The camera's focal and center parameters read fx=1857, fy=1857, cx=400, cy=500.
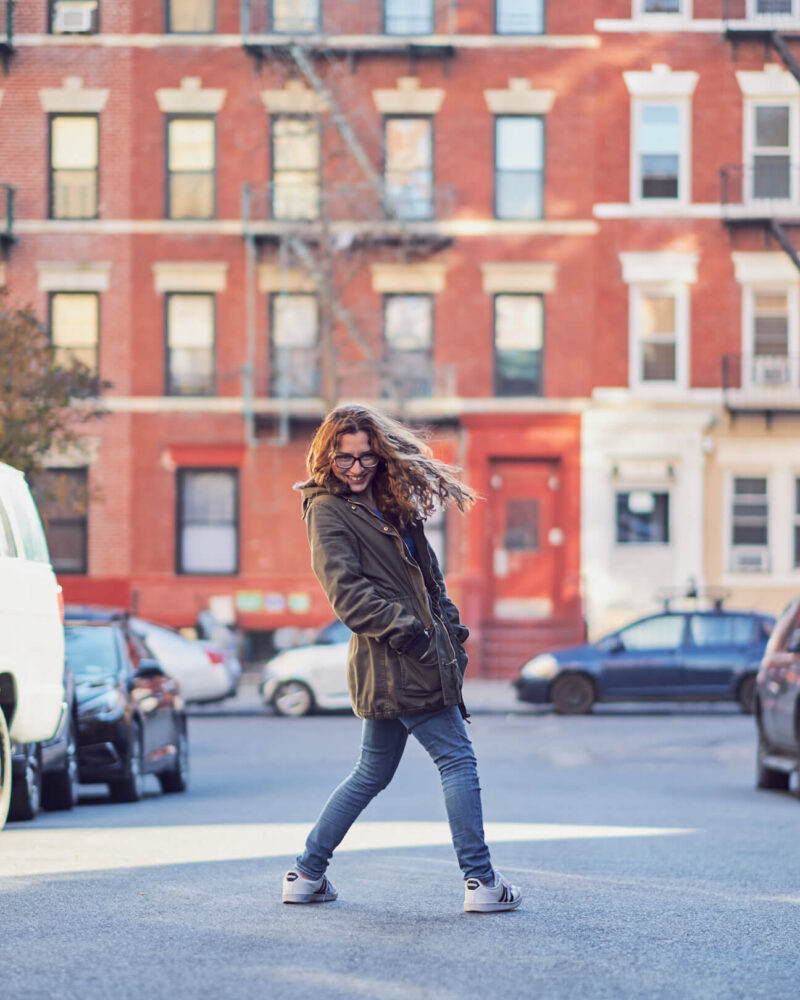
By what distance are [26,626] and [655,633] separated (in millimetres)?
16089

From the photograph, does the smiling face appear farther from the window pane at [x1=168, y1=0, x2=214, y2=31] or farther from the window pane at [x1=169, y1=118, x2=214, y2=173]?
the window pane at [x1=168, y1=0, x2=214, y2=31]

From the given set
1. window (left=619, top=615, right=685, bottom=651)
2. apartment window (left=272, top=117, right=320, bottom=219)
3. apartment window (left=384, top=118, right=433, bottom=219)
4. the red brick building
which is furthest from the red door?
window (left=619, top=615, right=685, bottom=651)

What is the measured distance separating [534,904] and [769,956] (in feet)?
4.11

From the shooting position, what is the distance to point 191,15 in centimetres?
3281

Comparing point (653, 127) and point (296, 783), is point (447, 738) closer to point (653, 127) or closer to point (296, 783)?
point (296, 783)

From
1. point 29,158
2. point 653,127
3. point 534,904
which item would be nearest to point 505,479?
point 653,127

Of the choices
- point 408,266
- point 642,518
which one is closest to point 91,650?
point 408,266

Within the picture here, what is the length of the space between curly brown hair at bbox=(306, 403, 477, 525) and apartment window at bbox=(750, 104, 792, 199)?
2670cm

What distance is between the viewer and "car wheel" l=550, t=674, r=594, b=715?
82.6 feet

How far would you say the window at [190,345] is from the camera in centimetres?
3256

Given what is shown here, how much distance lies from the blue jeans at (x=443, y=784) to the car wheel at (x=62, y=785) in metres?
5.81

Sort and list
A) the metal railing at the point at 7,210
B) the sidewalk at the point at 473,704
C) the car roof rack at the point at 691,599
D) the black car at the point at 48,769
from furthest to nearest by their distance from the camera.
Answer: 1. the metal railing at the point at 7,210
2. the car roof rack at the point at 691,599
3. the sidewalk at the point at 473,704
4. the black car at the point at 48,769

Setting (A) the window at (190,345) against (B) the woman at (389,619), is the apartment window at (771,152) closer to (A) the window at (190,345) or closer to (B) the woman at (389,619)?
(A) the window at (190,345)

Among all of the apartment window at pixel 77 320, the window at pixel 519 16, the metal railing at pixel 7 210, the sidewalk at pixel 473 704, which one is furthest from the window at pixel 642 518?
the metal railing at pixel 7 210
